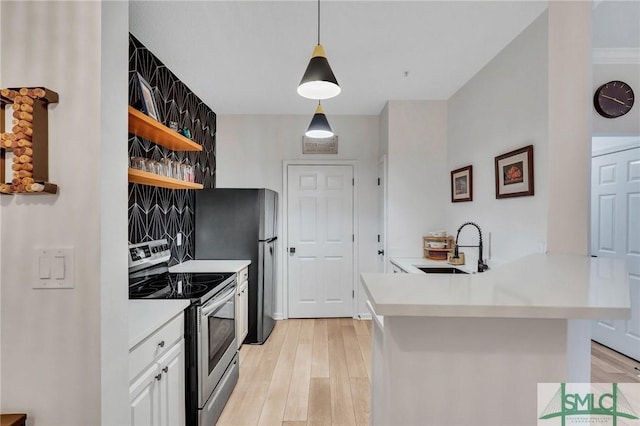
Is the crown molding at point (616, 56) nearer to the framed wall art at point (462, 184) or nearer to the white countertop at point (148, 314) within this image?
the framed wall art at point (462, 184)

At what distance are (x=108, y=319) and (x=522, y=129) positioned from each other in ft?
8.78

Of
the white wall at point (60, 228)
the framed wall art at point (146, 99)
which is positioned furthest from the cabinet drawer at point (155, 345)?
the framed wall art at point (146, 99)

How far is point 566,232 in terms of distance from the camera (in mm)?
1336

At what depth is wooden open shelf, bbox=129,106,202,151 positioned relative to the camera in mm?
2104

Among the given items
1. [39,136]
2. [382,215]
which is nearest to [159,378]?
[39,136]

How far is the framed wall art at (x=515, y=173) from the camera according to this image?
2.37 meters

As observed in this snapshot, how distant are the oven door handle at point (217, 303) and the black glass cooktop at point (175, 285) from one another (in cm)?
9

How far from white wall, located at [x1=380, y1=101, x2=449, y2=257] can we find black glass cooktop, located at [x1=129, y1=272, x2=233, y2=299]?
2.11 meters

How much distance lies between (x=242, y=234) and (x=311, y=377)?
1.55m

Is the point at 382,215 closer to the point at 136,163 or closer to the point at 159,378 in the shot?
the point at 136,163

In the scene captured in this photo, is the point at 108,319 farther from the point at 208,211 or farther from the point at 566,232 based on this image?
the point at 208,211

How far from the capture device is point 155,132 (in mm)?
2451

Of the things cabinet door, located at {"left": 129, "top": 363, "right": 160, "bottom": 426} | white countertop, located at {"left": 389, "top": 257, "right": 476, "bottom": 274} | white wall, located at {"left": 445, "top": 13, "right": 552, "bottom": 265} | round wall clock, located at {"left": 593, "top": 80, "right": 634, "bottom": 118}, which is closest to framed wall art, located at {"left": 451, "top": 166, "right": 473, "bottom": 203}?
white wall, located at {"left": 445, "top": 13, "right": 552, "bottom": 265}

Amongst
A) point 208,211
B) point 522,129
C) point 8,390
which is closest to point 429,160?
point 522,129
